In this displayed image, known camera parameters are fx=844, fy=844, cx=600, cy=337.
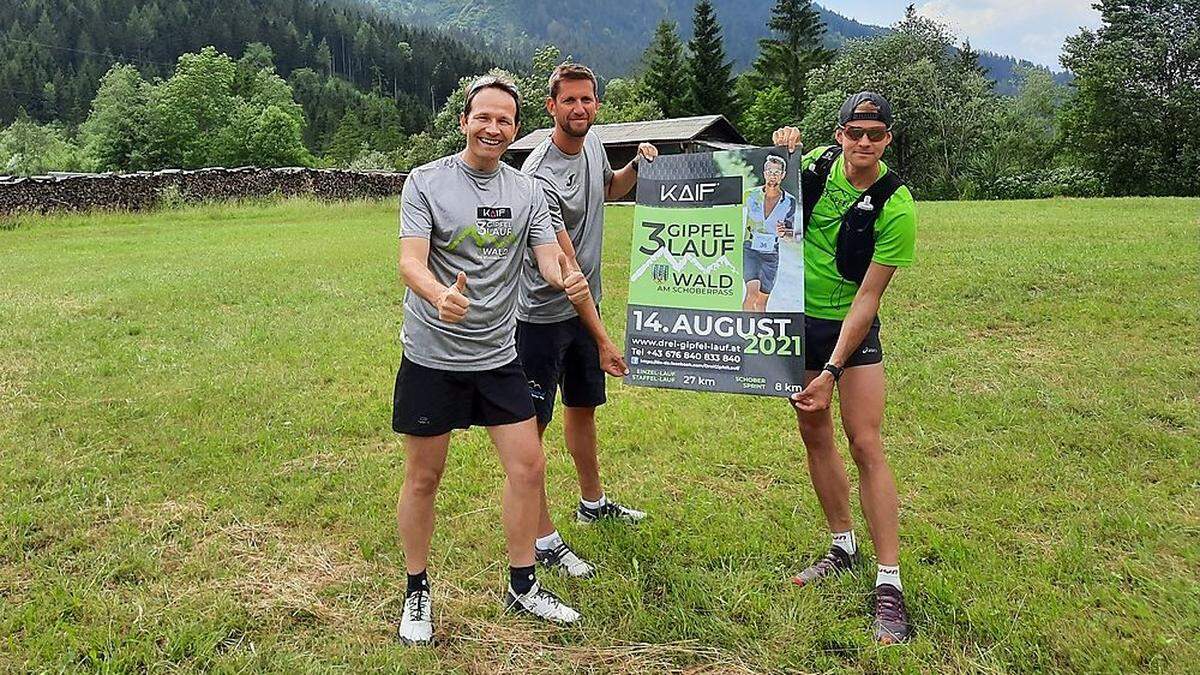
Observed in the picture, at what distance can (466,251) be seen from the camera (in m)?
2.86

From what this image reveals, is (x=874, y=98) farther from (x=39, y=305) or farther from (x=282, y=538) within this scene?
(x=39, y=305)

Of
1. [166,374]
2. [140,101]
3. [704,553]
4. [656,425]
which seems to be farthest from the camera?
[140,101]

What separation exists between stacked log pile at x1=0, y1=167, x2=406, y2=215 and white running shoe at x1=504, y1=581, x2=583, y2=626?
22.8m

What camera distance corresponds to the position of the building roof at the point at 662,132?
32.6m

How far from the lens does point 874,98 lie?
292cm

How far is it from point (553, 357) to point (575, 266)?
525mm

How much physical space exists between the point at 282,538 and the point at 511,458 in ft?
4.98

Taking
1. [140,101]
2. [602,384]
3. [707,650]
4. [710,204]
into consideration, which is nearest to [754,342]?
[710,204]

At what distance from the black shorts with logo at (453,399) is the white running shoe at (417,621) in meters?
0.64

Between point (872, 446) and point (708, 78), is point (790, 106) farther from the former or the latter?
point (872, 446)

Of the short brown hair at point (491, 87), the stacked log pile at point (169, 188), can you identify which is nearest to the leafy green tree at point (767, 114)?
the stacked log pile at point (169, 188)

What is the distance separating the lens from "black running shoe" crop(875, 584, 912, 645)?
295cm

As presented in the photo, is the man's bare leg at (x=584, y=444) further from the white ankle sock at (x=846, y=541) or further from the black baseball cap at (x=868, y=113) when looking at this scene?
the black baseball cap at (x=868, y=113)

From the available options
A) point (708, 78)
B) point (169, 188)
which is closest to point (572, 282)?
point (169, 188)
